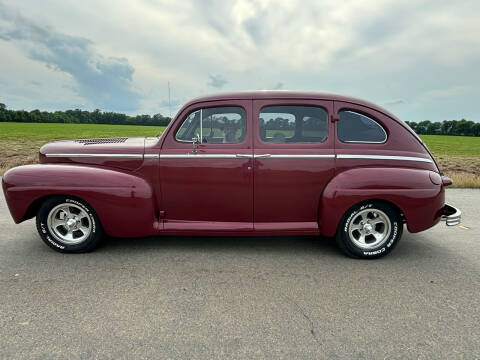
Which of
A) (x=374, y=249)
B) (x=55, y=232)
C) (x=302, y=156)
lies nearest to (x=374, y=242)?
(x=374, y=249)

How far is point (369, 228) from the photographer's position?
3.36 meters

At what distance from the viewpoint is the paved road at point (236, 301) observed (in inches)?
76.8

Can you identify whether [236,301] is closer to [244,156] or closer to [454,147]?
[244,156]

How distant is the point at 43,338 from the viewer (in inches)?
78.7

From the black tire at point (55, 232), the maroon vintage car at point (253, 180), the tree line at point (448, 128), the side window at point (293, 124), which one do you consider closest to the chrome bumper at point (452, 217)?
the maroon vintage car at point (253, 180)

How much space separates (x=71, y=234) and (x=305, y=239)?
2.99 metres

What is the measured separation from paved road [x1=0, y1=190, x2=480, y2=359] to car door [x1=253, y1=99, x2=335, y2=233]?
0.48 metres

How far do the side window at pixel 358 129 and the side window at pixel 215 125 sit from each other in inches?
46.4

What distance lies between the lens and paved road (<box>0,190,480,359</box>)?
1.95 meters

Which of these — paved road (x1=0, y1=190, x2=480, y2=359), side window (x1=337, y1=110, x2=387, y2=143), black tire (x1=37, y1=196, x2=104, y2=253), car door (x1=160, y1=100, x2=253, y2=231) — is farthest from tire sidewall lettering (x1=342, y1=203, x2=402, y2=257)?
black tire (x1=37, y1=196, x2=104, y2=253)

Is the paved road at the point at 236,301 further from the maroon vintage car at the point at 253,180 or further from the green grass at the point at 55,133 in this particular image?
the green grass at the point at 55,133

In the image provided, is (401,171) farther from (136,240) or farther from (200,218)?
(136,240)

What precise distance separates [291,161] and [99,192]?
224 centimetres

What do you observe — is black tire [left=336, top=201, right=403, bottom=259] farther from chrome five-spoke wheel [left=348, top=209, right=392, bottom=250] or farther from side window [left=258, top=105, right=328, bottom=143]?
side window [left=258, top=105, right=328, bottom=143]
